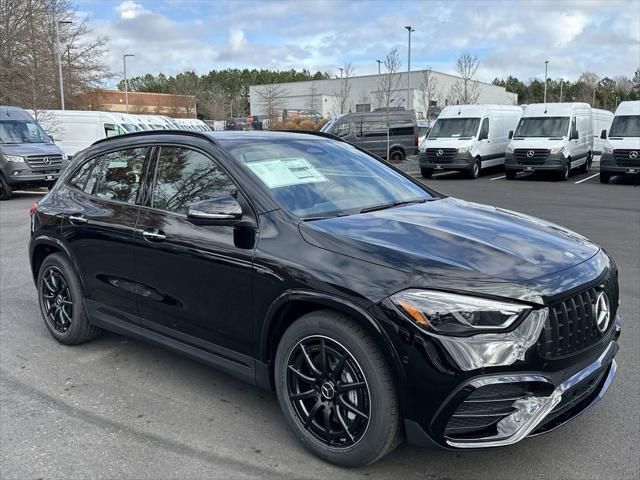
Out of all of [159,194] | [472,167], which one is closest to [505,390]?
[159,194]

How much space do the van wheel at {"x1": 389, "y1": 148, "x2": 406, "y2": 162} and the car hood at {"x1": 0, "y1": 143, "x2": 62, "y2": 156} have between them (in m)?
14.3

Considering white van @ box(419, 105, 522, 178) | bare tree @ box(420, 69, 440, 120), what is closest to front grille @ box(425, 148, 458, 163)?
white van @ box(419, 105, 522, 178)

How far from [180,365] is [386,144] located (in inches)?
871

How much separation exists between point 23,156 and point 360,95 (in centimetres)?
6240

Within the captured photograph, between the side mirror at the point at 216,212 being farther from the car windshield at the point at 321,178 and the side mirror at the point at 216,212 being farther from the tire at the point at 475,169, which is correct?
the tire at the point at 475,169

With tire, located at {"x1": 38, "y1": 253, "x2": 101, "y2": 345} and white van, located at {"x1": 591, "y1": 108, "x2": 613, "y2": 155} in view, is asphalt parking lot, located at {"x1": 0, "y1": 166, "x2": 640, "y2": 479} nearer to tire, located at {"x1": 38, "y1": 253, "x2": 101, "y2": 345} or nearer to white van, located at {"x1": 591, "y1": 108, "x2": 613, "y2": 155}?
tire, located at {"x1": 38, "y1": 253, "x2": 101, "y2": 345}

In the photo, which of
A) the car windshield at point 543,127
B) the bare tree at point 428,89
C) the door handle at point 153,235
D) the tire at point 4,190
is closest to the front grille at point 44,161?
the tire at point 4,190

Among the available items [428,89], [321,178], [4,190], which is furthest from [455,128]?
[428,89]

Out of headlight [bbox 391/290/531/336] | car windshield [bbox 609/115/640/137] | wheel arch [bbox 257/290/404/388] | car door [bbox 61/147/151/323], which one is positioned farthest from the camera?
car windshield [bbox 609/115/640/137]

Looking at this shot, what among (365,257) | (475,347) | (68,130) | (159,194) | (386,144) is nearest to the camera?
(475,347)

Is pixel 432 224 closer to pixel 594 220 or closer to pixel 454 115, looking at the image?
pixel 594 220

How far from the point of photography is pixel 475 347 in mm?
2523

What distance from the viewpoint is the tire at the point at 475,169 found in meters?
20.7

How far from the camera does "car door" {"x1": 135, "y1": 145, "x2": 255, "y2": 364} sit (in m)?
3.32
